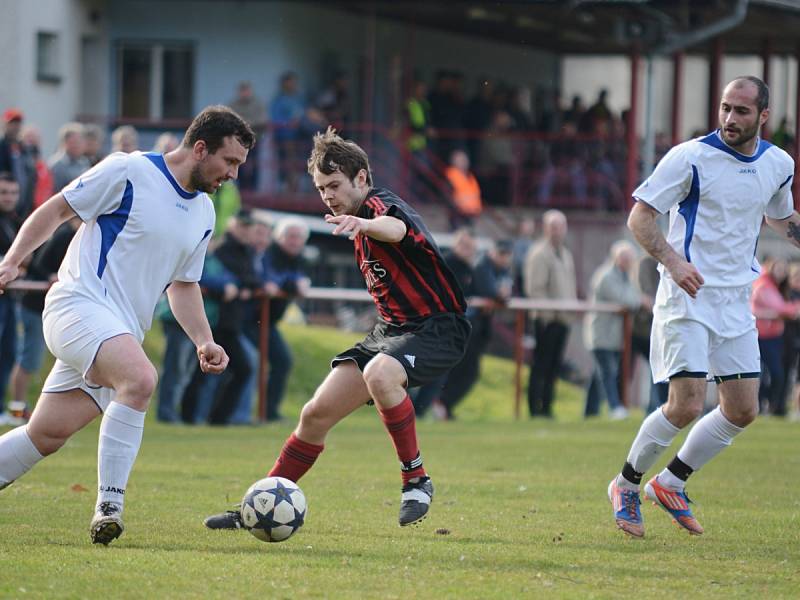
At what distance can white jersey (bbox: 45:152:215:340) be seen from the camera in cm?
743

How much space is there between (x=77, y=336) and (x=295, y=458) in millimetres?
1497

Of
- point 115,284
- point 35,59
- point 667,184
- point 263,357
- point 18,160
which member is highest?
point 35,59

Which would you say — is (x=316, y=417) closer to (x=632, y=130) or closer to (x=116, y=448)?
(x=116, y=448)

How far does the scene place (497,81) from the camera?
35.5 meters

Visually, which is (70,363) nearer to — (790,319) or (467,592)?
(467,592)

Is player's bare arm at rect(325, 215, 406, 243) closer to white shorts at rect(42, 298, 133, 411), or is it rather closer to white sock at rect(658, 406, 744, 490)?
white shorts at rect(42, 298, 133, 411)

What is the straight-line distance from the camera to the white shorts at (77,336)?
23.9ft

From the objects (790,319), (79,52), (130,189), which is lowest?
(790,319)

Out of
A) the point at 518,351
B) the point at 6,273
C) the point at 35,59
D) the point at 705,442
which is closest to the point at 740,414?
the point at 705,442

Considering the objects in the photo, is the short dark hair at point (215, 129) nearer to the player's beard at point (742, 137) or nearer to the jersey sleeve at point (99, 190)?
the jersey sleeve at point (99, 190)

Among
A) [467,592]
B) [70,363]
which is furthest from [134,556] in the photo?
[467,592]

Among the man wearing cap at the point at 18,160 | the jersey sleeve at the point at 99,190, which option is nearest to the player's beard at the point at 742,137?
the jersey sleeve at the point at 99,190

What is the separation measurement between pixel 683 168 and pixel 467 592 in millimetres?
2889

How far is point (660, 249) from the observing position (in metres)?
8.04
